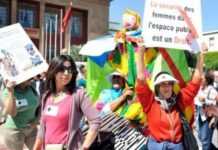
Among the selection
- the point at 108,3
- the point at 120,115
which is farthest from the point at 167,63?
the point at 108,3

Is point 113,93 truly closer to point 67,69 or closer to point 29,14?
point 67,69

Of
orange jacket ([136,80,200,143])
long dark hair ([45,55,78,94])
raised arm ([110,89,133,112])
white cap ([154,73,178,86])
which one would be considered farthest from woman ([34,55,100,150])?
raised arm ([110,89,133,112])

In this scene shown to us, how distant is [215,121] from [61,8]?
155 feet

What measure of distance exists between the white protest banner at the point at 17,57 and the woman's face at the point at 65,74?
83 cm

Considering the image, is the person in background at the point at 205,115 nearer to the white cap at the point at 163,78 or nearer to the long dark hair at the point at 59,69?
the white cap at the point at 163,78

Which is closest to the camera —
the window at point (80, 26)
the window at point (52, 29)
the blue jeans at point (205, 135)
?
the blue jeans at point (205, 135)

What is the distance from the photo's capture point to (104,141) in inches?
189

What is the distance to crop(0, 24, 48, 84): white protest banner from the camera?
17.2 feet

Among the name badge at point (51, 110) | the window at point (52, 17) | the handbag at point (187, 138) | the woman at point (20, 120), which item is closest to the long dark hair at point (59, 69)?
the name badge at point (51, 110)

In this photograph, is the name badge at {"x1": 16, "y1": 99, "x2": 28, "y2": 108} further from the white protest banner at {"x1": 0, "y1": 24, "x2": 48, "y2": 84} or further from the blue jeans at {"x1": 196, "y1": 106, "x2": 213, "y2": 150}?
the blue jeans at {"x1": 196, "y1": 106, "x2": 213, "y2": 150}

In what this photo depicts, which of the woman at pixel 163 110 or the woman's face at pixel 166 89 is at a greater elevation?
the woman's face at pixel 166 89

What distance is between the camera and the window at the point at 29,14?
51.7 meters

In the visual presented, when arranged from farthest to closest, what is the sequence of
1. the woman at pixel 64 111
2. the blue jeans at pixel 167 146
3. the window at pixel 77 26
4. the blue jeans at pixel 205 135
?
the window at pixel 77 26
the blue jeans at pixel 205 135
the blue jeans at pixel 167 146
the woman at pixel 64 111

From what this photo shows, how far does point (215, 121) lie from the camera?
23.5 ft
